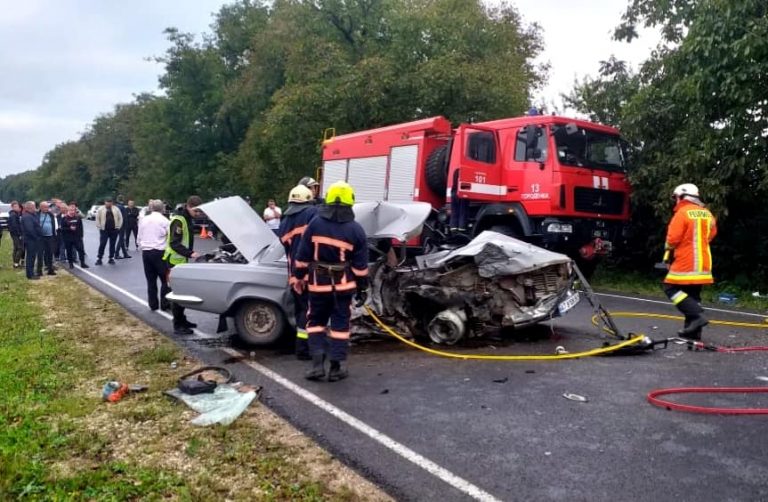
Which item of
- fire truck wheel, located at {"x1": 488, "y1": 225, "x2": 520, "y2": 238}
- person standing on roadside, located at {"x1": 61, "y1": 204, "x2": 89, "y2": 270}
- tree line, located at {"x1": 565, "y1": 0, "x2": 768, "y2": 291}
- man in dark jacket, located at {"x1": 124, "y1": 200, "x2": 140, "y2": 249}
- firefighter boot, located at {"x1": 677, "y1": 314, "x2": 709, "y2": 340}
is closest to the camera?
firefighter boot, located at {"x1": 677, "y1": 314, "x2": 709, "y2": 340}

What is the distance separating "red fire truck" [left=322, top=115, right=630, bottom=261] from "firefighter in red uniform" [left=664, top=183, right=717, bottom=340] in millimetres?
3513

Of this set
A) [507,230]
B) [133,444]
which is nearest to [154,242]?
[133,444]

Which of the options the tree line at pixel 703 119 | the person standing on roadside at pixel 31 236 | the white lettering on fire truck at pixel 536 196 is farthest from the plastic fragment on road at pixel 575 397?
the person standing on roadside at pixel 31 236

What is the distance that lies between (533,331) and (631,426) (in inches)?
113

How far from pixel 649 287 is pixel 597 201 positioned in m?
2.13

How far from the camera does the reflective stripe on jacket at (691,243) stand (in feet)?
21.3

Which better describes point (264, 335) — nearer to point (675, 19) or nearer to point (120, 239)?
point (675, 19)

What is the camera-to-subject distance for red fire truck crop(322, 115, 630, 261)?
10211 millimetres

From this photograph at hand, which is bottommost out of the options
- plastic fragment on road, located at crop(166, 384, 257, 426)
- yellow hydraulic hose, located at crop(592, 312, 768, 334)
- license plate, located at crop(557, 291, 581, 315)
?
plastic fragment on road, located at crop(166, 384, 257, 426)

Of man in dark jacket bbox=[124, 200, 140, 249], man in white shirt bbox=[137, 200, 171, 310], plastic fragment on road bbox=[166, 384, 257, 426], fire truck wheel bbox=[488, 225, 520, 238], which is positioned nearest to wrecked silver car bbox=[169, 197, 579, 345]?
plastic fragment on road bbox=[166, 384, 257, 426]

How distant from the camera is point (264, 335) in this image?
20.7 feet

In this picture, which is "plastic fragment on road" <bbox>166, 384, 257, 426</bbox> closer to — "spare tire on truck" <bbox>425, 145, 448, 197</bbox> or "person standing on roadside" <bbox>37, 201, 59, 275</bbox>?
"spare tire on truck" <bbox>425, 145, 448, 197</bbox>

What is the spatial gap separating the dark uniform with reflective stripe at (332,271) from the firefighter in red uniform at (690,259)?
3427 millimetres

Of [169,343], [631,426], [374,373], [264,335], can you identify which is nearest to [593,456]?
[631,426]
